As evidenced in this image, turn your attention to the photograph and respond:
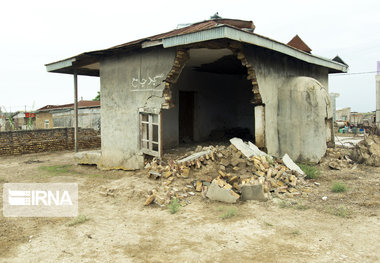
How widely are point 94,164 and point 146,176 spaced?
12.3ft

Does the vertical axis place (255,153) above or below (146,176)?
above

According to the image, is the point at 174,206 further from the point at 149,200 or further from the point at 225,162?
the point at 225,162

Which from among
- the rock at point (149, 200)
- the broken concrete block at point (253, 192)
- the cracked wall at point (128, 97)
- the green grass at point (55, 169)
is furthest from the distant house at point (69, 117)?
the broken concrete block at point (253, 192)

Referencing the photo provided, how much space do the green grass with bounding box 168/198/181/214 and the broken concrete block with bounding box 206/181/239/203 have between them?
670 millimetres

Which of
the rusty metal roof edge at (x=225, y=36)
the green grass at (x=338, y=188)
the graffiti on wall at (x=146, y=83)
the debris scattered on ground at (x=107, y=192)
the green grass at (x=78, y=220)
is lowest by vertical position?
the green grass at (x=78, y=220)

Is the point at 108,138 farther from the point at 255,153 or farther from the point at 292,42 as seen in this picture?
the point at 292,42

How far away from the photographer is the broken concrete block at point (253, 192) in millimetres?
6039

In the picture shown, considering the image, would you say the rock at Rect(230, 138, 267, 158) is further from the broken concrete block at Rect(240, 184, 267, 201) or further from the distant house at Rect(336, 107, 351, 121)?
the distant house at Rect(336, 107, 351, 121)

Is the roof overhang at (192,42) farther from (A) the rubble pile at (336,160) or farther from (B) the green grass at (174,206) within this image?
(B) the green grass at (174,206)

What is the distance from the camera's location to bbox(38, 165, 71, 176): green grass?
9648 mm

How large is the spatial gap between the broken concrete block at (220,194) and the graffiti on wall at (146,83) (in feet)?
11.3

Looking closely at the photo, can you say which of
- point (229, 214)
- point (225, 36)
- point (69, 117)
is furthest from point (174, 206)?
point (69, 117)

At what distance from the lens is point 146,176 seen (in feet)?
25.2

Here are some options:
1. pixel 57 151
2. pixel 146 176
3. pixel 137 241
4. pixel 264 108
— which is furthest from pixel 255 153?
pixel 57 151
